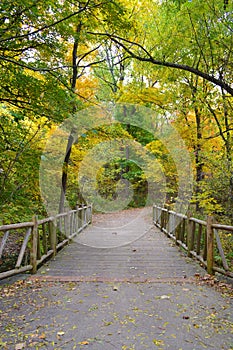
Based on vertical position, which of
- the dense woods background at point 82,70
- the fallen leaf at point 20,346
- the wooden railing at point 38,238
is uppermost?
the dense woods background at point 82,70

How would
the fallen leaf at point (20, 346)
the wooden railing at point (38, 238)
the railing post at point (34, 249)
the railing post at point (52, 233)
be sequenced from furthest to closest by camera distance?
the railing post at point (52, 233) < the railing post at point (34, 249) < the wooden railing at point (38, 238) < the fallen leaf at point (20, 346)

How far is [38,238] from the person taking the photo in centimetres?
521

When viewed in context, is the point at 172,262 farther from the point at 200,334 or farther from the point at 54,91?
the point at 54,91

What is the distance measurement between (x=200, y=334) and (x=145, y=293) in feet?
3.92

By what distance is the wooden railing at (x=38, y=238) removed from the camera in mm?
4297

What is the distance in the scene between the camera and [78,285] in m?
4.13

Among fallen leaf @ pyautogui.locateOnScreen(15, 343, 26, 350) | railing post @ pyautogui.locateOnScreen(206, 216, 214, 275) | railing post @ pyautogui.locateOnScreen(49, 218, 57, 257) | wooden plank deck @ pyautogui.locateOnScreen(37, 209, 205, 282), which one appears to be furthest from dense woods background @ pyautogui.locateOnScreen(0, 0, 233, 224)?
fallen leaf @ pyautogui.locateOnScreen(15, 343, 26, 350)

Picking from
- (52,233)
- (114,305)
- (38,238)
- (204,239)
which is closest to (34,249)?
(38,238)

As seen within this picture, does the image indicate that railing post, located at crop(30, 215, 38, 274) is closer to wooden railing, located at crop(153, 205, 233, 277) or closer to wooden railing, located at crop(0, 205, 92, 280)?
wooden railing, located at crop(0, 205, 92, 280)

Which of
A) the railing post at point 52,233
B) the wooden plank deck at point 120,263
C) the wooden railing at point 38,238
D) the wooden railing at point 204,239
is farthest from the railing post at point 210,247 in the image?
the railing post at point 52,233

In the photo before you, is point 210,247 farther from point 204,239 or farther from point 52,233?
point 52,233

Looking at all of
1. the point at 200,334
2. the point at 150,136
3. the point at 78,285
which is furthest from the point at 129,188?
the point at 200,334

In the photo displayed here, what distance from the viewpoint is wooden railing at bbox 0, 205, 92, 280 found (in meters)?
4.30

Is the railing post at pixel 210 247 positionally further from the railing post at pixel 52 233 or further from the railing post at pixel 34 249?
the railing post at pixel 52 233
